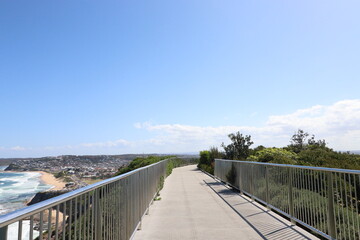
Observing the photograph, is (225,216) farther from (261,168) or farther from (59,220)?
(59,220)

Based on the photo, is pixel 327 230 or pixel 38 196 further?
pixel 38 196

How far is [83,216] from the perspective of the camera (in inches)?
99.6

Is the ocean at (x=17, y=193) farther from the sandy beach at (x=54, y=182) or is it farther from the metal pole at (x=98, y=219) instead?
the sandy beach at (x=54, y=182)

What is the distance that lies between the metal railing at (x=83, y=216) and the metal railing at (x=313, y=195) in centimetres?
326

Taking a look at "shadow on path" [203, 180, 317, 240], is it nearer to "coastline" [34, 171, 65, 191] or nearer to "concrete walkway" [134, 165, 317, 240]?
"concrete walkway" [134, 165, 317, 240]

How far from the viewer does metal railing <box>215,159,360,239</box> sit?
4055mm

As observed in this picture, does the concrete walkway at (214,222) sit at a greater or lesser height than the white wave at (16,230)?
lesser

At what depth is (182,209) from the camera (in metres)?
7.39

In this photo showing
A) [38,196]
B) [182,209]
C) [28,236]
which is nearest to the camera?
[28,236]

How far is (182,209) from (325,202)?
12.9 ft

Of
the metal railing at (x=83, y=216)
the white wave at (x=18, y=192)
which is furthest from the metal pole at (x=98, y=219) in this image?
the white wave at (x=18, y=192)

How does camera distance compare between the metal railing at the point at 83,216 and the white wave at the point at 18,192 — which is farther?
the white wave at the point at 18,192

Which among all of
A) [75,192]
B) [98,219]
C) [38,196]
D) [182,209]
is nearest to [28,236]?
[75,192]

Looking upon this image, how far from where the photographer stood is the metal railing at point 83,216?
4.96ft
